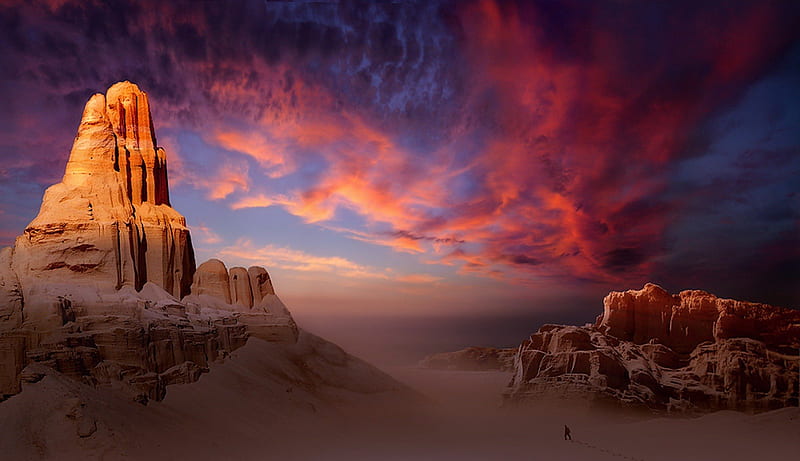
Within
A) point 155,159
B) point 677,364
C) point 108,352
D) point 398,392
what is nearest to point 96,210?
point 155,159

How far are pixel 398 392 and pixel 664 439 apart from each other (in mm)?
28432

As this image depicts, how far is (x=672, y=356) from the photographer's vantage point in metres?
54.3

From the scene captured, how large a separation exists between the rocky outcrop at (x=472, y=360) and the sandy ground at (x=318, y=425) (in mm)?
51923

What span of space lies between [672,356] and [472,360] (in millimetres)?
62352

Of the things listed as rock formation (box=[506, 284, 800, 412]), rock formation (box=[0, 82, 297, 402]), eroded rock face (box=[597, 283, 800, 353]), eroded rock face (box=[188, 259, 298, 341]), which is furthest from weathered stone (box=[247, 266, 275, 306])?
eroded rock face (box=[597, 283, 800, 353])

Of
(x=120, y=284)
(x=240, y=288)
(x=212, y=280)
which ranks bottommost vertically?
(x=240, y=288)

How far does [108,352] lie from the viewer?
38125 millimetres

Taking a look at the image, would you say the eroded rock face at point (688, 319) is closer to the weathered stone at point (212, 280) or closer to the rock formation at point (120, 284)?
the rock formation at point (120, 284)

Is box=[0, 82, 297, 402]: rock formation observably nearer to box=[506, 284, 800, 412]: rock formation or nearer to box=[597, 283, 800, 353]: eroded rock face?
box=[506, 284, 800, 412]: rock formation

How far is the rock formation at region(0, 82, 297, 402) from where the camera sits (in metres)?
36.0

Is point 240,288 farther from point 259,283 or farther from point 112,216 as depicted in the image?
point 112,216

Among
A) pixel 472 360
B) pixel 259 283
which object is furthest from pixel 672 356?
pixel 472 360

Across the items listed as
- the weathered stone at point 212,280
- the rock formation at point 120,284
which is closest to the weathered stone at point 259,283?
the rock formation at point 120,284

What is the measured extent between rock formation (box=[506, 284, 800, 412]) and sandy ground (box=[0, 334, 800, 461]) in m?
2.54
